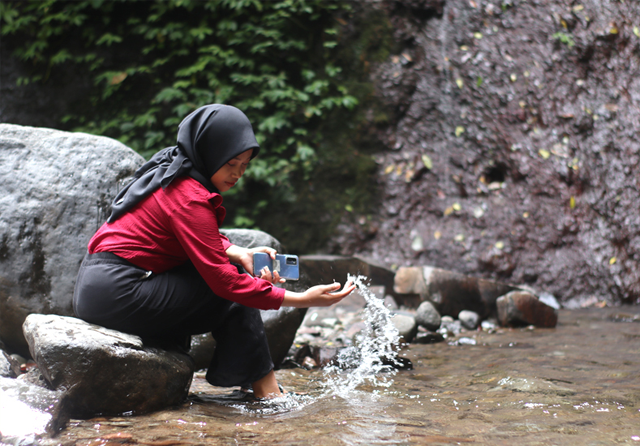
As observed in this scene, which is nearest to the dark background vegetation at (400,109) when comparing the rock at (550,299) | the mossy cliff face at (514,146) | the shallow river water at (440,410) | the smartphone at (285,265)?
the mossy cliff face at (514,146)

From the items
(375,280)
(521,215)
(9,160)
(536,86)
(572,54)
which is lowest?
(375,280)

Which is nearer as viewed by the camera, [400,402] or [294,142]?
[400,402]

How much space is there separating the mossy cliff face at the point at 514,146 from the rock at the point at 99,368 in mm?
3794

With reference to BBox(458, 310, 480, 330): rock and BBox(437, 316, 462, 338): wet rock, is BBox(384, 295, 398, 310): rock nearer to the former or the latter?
BBox(437, 316, 462, 338): wet rock

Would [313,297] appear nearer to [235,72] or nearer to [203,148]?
[203,148]

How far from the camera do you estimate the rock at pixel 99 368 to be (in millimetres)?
1689

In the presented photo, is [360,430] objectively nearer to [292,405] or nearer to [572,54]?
[292,405]

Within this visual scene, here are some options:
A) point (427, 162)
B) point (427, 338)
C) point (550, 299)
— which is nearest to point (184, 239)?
point (427, 338)

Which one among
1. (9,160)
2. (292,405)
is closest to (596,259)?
(292,405)

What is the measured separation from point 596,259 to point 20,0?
24.5 ft

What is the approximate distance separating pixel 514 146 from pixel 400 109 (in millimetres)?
1458

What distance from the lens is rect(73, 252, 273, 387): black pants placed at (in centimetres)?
190

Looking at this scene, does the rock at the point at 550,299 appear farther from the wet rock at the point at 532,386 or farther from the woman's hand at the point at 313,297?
the woman's hand at the point at 313,297

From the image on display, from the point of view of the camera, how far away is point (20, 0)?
6.15 meters
